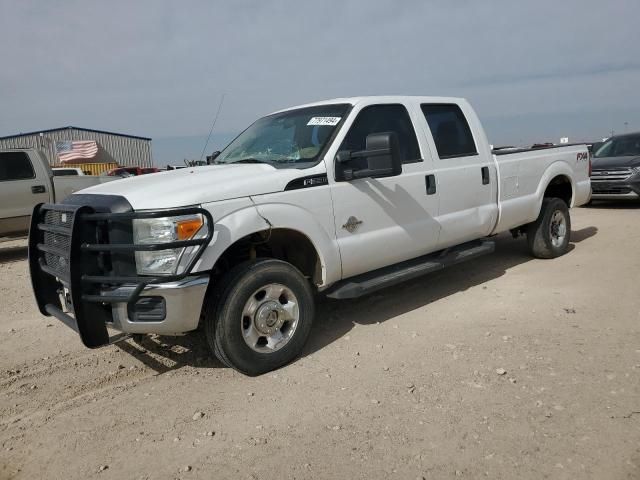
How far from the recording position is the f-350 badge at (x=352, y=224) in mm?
4035

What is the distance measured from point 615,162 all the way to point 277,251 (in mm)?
9764

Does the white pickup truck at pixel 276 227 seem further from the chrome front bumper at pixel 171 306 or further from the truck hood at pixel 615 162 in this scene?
the truck hood at pixel 615 162

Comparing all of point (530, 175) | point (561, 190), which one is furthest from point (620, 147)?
point (530, 175)

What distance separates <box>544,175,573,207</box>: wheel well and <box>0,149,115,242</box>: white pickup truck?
8.28 metres

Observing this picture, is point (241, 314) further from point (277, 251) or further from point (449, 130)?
point (449, 130)

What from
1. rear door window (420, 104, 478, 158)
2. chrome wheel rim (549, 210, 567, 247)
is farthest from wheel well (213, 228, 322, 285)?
chrome wheel rim (549, 210, 567, 247)

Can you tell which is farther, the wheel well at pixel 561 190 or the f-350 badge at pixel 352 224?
the wheel well at pixel 561 190

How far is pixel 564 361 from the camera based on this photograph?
3.57m

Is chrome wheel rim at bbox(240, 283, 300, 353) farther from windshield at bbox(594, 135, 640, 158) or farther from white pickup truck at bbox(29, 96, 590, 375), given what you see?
windshield at bbox(594, 135, 640, 158)

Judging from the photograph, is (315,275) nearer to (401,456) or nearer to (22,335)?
(401,456)

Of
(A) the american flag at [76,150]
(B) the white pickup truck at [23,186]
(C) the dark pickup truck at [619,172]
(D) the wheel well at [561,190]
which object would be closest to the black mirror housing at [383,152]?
(D) the wheel well at [561,190]

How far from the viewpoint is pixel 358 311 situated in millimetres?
4891

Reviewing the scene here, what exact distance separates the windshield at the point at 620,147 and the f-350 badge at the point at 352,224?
988 centimetres

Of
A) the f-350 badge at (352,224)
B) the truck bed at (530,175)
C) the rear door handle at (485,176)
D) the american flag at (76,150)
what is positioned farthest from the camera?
the american flag at (76,150)
